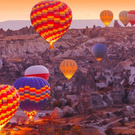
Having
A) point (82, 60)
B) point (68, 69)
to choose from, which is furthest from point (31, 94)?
point (82, 60)

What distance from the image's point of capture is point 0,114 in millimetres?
29359

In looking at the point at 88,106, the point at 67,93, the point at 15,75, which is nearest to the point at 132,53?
the point at 15,75

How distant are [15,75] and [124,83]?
19905 mm

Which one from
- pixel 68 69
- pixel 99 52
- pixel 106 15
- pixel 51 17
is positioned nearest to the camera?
pixel 51 17

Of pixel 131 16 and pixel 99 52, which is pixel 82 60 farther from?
pixel 131 16

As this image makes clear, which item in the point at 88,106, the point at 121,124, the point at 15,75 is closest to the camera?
the point at 121,124

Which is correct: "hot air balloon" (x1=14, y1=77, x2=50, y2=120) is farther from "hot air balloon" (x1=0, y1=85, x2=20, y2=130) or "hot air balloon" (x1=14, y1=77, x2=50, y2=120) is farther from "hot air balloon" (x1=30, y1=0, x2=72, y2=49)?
"hot air balloon" (x1=30, y1=0, x2=72, y2=49)

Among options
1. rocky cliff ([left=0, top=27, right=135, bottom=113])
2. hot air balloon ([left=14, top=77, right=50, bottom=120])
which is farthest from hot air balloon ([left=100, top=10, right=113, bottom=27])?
hot air balloon ([left=14, top=77, right=50, bottom=120])

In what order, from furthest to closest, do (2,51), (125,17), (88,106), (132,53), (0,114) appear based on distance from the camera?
(125,17) < (2,51) < (132,53) < (88,106) < (0,114)

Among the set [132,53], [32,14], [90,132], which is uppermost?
[32,14]

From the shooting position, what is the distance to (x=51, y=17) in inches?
1619

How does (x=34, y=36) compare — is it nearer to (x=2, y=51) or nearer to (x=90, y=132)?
(x=2, y=51)

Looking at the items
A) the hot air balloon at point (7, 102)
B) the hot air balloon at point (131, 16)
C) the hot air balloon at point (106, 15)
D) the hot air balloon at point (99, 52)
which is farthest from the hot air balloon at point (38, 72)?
the hot air balloon at point (131, 16)

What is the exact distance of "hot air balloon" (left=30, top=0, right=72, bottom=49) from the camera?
41062 millimetres
